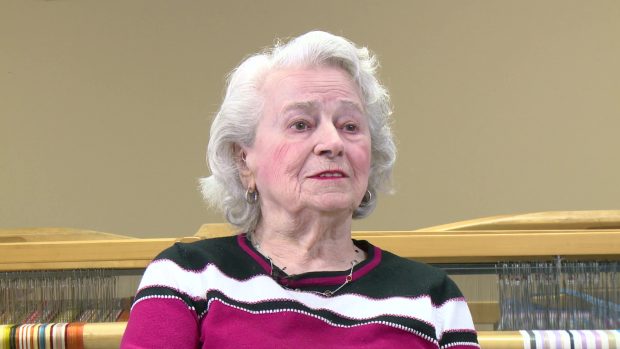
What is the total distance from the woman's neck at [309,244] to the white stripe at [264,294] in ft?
0.22

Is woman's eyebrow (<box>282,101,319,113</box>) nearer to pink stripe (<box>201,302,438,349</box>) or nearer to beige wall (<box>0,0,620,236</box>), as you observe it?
pink stripe (<box>201,302,438,349</box>)

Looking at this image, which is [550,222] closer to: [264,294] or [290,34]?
[264,294]

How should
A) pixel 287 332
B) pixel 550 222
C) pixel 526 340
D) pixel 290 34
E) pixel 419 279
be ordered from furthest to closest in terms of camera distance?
pixel 290 34 → pixel 550 222 → pixel 526 340 → pixel 419 279 → pixel 287 332

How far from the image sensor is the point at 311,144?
1148mm

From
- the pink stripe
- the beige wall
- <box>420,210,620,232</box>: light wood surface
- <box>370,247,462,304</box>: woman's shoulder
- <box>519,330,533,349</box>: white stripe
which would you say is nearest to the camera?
the pink stripe

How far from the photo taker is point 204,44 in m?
2.65

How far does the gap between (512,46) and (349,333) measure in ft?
5.81

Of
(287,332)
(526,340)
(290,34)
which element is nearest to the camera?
(287,332)

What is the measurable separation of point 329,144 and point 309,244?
17cm

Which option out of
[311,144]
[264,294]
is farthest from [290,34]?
[264,294]

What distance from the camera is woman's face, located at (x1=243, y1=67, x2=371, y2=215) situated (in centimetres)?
114

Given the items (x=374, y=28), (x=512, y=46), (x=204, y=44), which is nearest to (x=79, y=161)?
(x=204, y=44)

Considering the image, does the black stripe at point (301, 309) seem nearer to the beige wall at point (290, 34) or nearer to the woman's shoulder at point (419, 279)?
the woman's shoulder at point (419, 279)

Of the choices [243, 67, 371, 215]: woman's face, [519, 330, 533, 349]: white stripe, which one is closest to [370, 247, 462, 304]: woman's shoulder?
[243, 67, 371, 215]: woman's face
